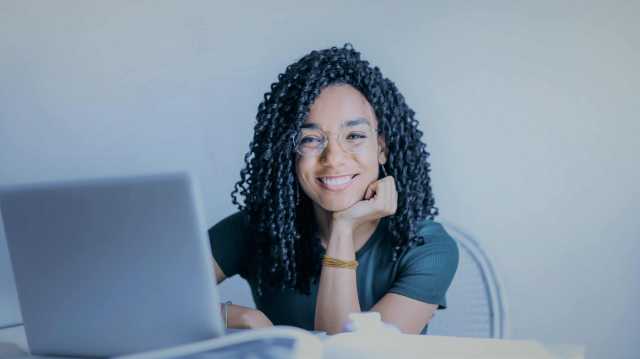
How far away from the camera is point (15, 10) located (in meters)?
2.18

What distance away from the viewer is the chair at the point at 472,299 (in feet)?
Answer: 5.85

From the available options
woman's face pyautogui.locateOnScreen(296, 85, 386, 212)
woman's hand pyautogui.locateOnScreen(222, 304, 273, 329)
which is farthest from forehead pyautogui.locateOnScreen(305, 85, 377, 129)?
woman's hand pyautogui.locateOnScreen(222, 304, 273, 329)

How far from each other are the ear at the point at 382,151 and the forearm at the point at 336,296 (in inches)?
9.9

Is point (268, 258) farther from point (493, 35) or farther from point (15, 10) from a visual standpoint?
point (15, 10)

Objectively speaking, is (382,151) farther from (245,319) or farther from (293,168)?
(245,319)

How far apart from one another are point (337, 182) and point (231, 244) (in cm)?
33

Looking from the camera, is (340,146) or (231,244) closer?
(340,146)

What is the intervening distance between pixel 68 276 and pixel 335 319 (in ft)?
2.06

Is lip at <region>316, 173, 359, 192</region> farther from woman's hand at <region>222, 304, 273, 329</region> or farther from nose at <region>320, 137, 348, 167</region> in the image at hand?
woman's hand at <region>222, 304, 273, 329</region>

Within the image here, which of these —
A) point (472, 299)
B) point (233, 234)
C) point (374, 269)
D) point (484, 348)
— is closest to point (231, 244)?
point (233, 234)

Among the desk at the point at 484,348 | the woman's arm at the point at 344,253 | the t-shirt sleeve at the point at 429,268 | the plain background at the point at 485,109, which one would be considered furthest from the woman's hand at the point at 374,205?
the desk at the point at 484,348

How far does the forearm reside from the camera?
1.56 metres

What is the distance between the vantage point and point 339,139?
167cm

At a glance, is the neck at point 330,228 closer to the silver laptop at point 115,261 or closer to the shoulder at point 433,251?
the shoulder at point 433,251
